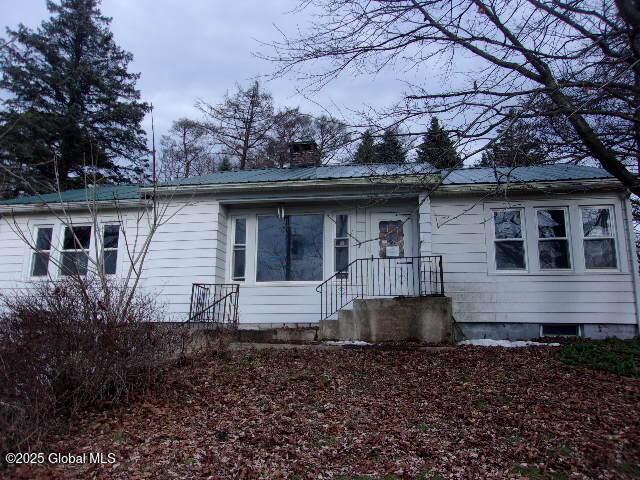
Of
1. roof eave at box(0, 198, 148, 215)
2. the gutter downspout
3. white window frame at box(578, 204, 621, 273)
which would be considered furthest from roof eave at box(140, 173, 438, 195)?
the gutter downspout

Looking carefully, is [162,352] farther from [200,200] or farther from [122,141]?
[122,141]

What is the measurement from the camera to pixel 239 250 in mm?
11344

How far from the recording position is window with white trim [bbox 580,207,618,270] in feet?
33.2

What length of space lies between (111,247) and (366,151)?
735cm

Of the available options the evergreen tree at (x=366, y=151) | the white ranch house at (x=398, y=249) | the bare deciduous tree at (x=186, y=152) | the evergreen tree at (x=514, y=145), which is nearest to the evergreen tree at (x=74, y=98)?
the bare deciduous tree at (x=186, y=152)

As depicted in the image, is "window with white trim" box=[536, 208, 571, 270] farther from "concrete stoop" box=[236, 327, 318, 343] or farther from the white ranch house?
"concrete stoop" box=[236, 327, 318, 343]

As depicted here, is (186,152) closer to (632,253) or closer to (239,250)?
(239,250)

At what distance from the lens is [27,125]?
2205 centimetres

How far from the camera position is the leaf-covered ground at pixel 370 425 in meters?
4.12

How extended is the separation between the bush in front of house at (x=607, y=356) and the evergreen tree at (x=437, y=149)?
359 centimetres

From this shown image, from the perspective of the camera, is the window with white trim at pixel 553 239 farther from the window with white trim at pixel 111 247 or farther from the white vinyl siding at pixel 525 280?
the window with white trim at pixel 111 247

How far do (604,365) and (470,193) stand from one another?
452 centimetres

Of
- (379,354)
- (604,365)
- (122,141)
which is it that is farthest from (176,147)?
(604,365)

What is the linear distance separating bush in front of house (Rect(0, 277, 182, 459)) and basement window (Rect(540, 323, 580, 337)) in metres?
7.89
